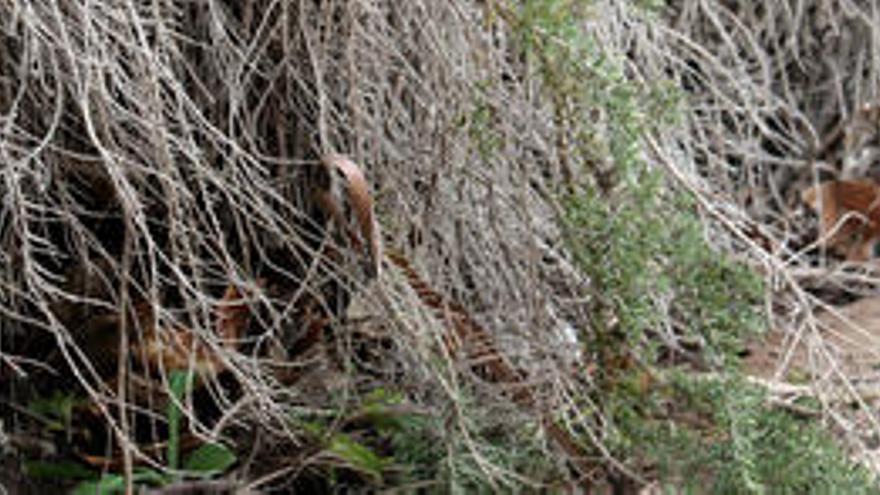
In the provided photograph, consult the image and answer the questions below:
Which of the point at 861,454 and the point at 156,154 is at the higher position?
the point at 156,154

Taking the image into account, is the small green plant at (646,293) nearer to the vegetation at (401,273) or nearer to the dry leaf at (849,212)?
the vegetation at (401,273)

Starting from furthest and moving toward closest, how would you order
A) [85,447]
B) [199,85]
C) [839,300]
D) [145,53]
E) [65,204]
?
1. [839,300]
2. [85,447]
3. [199,85]
4. [65,204]
5. [145,53]

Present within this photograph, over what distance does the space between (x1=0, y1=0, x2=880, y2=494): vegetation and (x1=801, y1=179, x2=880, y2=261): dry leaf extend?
961mm

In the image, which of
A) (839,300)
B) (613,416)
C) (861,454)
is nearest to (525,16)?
(613,416)

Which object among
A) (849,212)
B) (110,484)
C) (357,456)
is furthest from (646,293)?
(849,212)

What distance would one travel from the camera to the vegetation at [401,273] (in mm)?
2148

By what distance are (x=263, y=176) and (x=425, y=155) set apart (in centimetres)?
27

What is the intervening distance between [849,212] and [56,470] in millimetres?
1825

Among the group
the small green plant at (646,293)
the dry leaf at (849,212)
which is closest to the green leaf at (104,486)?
the small green plant at (646,293)

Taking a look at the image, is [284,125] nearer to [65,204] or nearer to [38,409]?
[65,204]

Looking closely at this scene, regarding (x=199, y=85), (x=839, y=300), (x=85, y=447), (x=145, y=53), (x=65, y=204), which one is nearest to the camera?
(x=145, y=53)

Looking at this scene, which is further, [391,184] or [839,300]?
[839,300]

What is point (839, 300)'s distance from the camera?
11.0 ft

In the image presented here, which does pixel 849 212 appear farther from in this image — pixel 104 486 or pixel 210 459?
pixel 104 486
